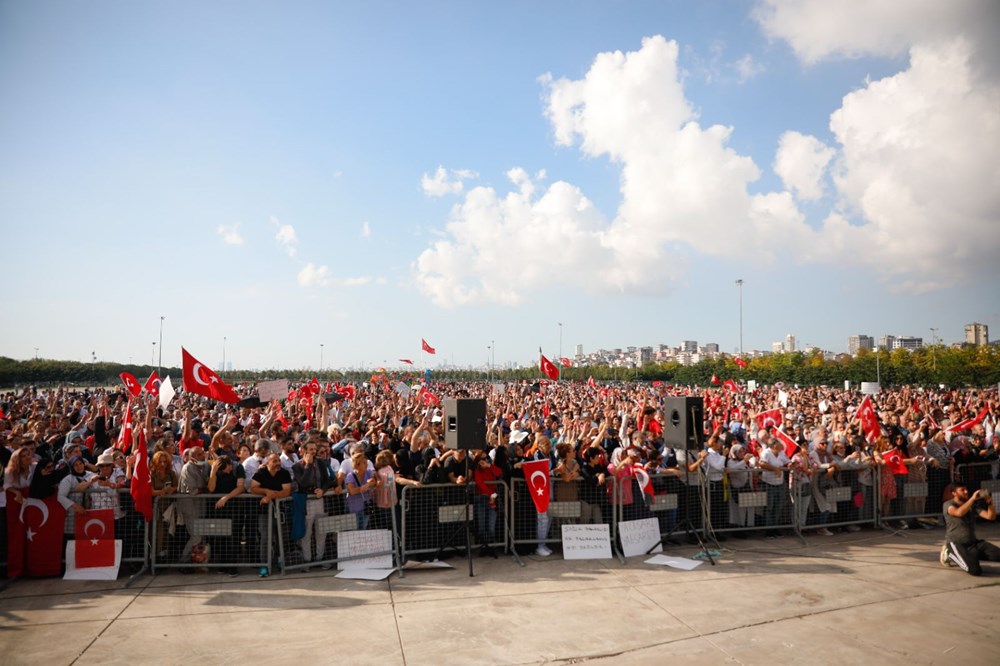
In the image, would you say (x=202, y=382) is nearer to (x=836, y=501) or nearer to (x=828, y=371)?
(x=836, y=501)

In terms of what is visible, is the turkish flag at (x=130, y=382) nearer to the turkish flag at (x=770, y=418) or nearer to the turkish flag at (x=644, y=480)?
the turkish flag at (x=644, y=480)

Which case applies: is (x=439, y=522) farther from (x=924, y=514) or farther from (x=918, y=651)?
(x=924, y=514)

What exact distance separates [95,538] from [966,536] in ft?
40.7

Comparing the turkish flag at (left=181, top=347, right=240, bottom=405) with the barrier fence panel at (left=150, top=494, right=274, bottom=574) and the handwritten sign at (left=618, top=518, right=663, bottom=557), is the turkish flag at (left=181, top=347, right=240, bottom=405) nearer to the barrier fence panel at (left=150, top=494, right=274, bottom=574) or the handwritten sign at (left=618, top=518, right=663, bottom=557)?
the barrier fence panel at (left=150, top=494, right=274, bottom=574)

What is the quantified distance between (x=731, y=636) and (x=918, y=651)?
1797 millimetres

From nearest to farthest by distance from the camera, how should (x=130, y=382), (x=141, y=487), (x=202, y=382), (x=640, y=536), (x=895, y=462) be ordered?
(x=141, y=487) < (x=640, y=536) < (x=895, y=462) < (x=202, y=382) < (x=130, y=382)

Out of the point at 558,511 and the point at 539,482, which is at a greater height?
the point at 539,482

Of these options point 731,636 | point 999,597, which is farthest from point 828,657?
point 999,597

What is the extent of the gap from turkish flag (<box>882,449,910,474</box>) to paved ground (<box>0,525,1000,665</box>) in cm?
246

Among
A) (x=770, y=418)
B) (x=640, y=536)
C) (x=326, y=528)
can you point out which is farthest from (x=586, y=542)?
(x=770, y=418)

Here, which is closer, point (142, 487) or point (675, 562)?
point (142, 487)

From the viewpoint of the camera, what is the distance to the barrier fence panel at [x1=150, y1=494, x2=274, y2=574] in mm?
8031

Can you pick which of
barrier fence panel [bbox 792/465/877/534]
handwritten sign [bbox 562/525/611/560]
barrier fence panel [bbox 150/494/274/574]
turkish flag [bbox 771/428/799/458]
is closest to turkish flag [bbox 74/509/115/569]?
barrier fence panel [bbox 150/494/274/574]

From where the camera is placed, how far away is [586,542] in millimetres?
8961
